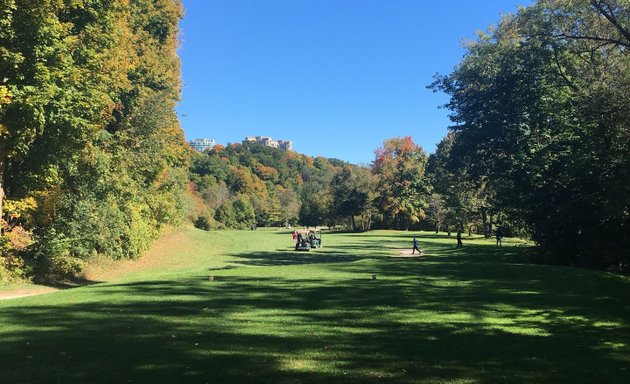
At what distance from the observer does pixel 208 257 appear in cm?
3772

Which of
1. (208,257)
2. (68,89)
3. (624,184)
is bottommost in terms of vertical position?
(208,257)

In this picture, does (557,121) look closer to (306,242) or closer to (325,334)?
(306,242)

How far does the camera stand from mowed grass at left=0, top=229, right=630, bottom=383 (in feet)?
18.7

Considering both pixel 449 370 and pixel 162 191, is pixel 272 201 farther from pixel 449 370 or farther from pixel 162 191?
pixel 449 370

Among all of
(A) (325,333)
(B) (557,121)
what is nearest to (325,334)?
(A) (325,333)

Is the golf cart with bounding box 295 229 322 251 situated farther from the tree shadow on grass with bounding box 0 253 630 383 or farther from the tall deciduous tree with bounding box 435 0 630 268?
the tree shadow on grass with bounding box 0 253 630 383


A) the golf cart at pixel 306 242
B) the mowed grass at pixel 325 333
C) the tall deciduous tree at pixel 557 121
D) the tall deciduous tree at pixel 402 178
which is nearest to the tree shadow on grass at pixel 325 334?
the mowed grass at pixel 325 333

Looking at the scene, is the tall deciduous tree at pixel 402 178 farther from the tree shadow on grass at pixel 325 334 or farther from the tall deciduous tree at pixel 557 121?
the tree shadow on grass at pixel 325 334

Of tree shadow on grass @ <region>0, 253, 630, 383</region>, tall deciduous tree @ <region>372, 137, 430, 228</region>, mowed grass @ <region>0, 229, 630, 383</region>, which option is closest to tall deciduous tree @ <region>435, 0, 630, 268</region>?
mowed grass @ <region>0, 229, 630, 383</region>

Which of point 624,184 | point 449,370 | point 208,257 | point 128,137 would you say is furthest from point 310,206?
point 449,370

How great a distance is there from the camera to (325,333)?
7.69m

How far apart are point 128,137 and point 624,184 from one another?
84.4 ft

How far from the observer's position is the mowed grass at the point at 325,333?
570 cm

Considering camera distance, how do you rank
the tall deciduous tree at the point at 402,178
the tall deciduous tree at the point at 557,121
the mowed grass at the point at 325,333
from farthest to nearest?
the tall deciduous tree at the point at 402,178 < the tall deciduous tree at the point at 557,121 < the mowed grass at the point at 325,333
